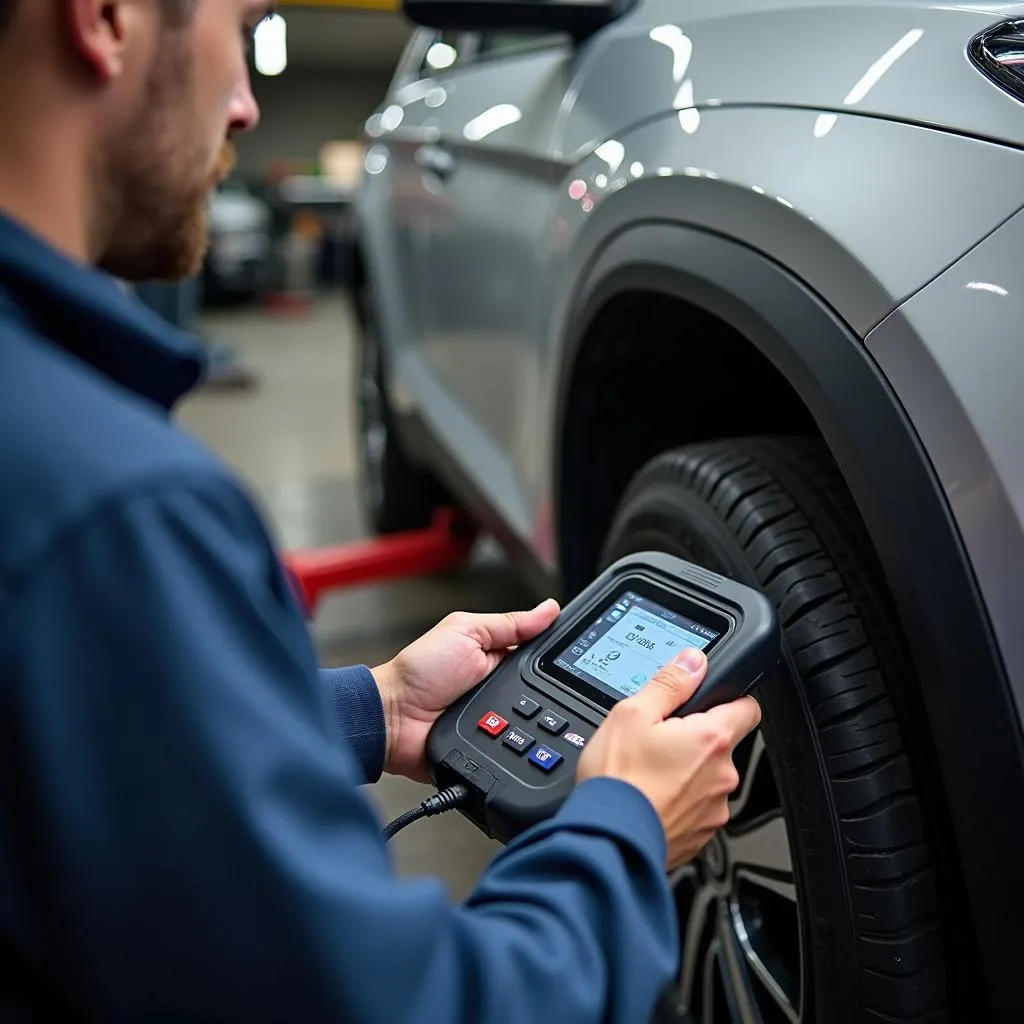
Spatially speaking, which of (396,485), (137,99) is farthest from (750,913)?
(396,485)

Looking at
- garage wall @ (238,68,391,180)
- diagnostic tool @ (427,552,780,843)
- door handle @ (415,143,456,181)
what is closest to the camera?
diagnostic tool @ (427,552,780,843)

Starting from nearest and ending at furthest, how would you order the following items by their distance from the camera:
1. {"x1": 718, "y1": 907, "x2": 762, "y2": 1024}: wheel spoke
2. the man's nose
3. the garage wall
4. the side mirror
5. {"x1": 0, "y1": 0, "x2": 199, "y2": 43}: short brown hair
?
{"x1": 0, "y1": 0, "x2": 199, "y2": 43}: short brown hair
the man's nose
{"x1": 718, "y1": 907, "x2": 762, "y2": 1024}: wheel spoke
the side mirror
the garage wall

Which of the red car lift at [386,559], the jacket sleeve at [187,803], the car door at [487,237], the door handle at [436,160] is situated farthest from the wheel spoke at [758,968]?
the red car lift at [386,559]

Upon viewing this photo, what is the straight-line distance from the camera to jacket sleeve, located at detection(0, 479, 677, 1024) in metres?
0.45

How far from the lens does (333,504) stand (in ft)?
10.6

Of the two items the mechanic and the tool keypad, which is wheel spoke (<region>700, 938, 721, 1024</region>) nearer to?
the tool keypad

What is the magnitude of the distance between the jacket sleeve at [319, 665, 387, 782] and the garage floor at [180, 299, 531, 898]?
294 mm

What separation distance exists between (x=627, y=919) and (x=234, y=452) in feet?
10.9

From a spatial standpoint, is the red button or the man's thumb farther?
the red button

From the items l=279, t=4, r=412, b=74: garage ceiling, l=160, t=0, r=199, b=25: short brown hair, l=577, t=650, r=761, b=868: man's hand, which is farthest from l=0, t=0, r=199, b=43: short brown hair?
l=279, t=4, r=412, b=74: garage ceiling

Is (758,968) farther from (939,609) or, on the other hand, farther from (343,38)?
(343,38)

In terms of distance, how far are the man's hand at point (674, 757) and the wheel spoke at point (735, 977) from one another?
35cm

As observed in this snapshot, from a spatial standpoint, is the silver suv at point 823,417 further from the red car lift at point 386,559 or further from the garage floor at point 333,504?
the red car lift at point 386,559

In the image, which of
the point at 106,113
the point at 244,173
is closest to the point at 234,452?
the point at 106,113
